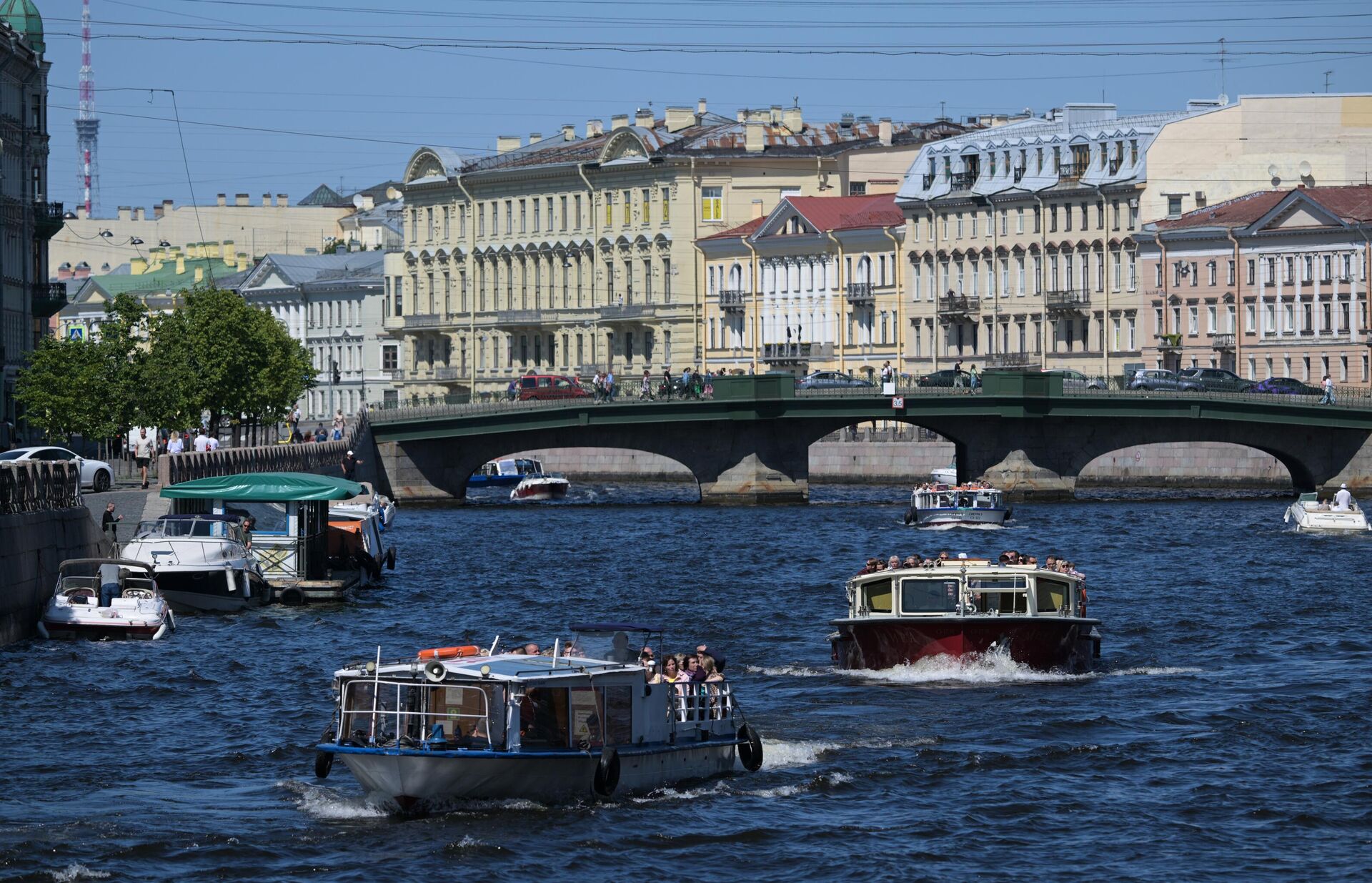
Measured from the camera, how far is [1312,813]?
28.8 meters

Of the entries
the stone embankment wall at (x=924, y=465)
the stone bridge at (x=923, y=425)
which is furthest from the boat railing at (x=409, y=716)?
the stone embankment wall at (x=924, y=465)

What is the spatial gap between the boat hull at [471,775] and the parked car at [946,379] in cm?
6292

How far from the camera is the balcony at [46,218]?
85938mm

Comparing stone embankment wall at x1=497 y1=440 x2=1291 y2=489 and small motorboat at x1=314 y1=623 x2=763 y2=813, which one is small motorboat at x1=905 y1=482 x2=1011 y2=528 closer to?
stone embankment wall at x1=497 y1=440 x2=1291 y2=489

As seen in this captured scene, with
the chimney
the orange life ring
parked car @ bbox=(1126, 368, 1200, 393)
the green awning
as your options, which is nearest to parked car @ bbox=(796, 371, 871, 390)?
parked car @ bbox=(1126, 368, 1200, 393)

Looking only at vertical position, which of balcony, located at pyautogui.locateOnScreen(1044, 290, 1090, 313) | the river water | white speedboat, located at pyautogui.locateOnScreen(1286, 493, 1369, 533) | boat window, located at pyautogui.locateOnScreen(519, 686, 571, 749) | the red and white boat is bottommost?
the river water

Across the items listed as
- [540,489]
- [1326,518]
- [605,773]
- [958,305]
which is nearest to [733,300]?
[958,305]

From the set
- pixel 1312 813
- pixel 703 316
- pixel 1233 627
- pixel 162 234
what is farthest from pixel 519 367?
pixel 1312 813

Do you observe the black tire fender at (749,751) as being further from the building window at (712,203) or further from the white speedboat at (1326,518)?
the building window at (712,203)

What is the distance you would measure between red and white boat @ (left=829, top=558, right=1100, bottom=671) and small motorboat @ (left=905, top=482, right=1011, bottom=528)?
114 ft

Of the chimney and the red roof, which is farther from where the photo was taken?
the chimney

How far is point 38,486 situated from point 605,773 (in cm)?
1966

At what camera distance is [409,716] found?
88.9 ft

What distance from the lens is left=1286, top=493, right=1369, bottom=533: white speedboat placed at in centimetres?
6950
